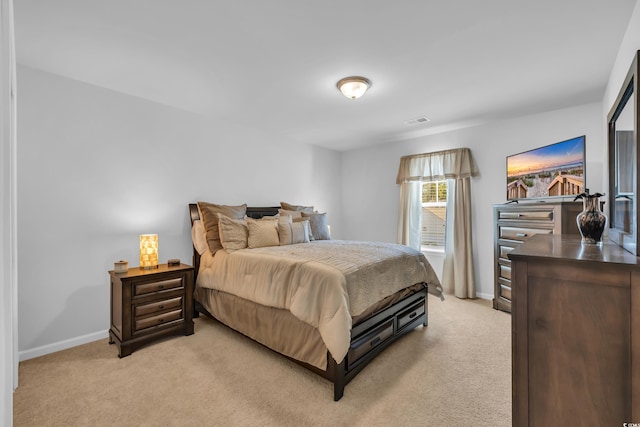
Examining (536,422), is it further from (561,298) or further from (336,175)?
(336,175)

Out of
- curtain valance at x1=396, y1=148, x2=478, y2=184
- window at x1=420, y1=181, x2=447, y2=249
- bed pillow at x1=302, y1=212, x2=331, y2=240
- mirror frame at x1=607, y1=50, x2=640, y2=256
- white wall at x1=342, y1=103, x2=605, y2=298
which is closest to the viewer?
mirror frame at x1=607, y1=50, x2=640, y2=256

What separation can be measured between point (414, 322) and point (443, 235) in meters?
2.13

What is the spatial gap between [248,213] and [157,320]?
1717 millimetres

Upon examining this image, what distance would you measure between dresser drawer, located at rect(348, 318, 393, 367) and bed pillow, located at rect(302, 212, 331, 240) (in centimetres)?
175

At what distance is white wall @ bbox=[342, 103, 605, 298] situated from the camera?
10.9 feet

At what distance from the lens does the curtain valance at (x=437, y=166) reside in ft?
13.7

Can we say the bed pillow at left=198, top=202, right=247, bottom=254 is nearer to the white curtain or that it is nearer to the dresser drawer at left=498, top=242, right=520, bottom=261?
the white curtain

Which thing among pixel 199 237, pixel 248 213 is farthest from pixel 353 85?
pixel 199 237

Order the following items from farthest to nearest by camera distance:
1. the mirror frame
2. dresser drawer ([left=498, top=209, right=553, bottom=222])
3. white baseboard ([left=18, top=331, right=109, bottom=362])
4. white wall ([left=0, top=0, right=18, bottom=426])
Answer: dresser drawer ([left=498, top=209, right=553, bottom=222]) → white baseboard ([left=18, top=331, right=109, bottom=362]) → the mirror frame → white wall ([left=0, top=0, right=18, bottom=426])

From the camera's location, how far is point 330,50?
2.24m

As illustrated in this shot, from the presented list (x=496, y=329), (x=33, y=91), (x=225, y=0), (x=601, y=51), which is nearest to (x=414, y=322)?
(x=496, y=329)

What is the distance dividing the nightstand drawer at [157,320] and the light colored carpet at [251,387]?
0.21 metres

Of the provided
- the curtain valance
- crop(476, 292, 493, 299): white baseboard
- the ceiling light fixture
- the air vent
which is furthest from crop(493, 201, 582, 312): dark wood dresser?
the ceiling light fixture

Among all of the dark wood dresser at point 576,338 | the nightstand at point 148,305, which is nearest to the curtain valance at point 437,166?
the dark wood dresser at point 576,338
